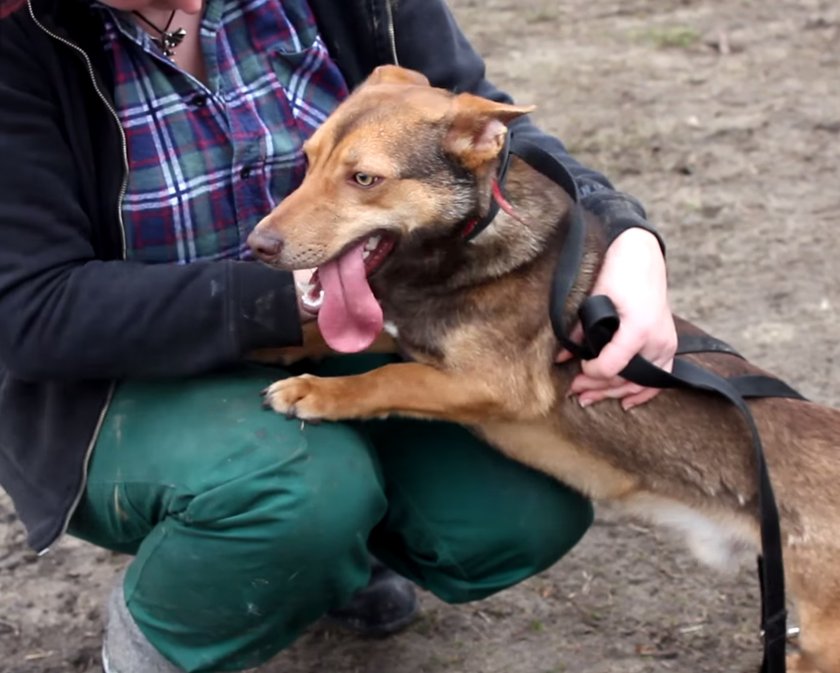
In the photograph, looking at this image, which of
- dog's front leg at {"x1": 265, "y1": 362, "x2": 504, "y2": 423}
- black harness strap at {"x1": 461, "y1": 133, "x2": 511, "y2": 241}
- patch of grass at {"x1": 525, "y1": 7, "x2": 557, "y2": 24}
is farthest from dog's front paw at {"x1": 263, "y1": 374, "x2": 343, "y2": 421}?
patch of grass at {"x1": 525, "y1": 7, "x2": 557, "y2": 24}

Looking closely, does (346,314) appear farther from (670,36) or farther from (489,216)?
(670,36)

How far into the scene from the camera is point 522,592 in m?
3.26

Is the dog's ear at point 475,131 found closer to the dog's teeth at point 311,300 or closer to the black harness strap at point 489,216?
the black harness strap at point 489,216

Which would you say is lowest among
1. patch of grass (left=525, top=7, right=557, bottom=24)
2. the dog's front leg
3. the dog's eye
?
patch of grass (left=525, top=7, right=557, bottom=24)

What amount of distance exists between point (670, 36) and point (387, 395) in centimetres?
471

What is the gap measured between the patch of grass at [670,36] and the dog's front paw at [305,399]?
4603 mm

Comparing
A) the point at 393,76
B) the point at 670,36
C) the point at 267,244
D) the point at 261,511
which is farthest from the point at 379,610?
the point at 670,36

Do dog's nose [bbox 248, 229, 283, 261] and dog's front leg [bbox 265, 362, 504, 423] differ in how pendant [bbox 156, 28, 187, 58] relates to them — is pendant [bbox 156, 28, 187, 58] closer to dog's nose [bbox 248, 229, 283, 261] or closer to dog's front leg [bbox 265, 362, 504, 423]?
dog's nose [bbox 248, 229, 283, 261]

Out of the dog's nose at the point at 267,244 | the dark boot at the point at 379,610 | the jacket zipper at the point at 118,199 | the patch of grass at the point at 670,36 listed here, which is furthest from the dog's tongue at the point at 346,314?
the patch of grass at the point at 670,36

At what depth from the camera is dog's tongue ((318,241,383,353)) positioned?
2.43 meters

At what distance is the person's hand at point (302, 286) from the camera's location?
2.49 m

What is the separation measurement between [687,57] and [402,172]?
445 cm

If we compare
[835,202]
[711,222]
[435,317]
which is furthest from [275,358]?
[835,202]

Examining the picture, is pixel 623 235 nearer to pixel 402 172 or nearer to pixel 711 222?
pixel 402 172
